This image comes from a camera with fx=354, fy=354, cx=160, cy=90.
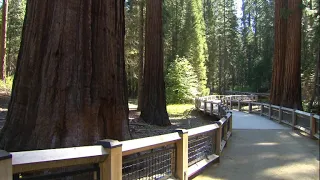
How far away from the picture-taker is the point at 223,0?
72250 millimetres

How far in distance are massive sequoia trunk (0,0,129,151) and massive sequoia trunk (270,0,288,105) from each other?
1759cm

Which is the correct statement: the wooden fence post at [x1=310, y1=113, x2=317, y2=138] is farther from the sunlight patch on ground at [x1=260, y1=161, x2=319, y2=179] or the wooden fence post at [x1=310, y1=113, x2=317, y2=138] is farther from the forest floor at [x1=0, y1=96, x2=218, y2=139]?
the forest floor at [x1=0, y1=96, x2=218, y2=139]

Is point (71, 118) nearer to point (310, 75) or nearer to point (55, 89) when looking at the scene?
point (55, 89)

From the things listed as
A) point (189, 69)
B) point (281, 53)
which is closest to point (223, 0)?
point (189, 69)

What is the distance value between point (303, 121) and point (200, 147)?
762 centimetres

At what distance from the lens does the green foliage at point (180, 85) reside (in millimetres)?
39213

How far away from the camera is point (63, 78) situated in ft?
18.0

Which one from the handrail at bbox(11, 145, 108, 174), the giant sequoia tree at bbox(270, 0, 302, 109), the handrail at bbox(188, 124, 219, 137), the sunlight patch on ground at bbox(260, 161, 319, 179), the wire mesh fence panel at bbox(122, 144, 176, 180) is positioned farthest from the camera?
the giant sequoia tree at bbox(270, 0, 302, 109)

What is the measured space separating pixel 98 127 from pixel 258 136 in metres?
8.04

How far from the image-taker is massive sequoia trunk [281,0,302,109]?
65.3 ft

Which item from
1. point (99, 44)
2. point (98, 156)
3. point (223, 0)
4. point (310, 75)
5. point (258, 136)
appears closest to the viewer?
point (98, 156)

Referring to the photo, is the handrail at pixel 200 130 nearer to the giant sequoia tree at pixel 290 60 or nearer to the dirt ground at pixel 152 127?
the dirt ground at pixel 152 127

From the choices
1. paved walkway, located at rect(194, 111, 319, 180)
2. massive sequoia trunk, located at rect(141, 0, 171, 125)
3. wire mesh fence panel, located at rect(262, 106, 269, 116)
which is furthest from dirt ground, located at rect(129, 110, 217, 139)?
Answer: wire mesh fence panel, located at rect(262, 106, 269, 116)

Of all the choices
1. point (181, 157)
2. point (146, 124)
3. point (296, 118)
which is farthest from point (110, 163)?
point (146, 124)
